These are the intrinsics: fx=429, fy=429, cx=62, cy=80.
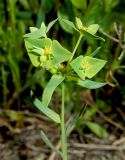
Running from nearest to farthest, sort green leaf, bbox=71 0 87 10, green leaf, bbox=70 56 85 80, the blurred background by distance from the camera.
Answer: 1. green leaf, bbox=70 56 85 80
2. green leaf, bbox=71 0 87 10
3. the blurred background

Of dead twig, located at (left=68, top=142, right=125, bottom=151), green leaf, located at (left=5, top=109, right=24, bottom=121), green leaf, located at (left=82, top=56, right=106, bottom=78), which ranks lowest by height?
dead twig, located at (left=68, top=142, right=125, bottom=151)

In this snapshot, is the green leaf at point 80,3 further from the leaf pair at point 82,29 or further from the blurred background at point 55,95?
the leaf pair at point 82,29

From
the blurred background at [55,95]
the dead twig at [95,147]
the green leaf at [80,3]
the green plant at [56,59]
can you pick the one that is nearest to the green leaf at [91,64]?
the green plant at [56,59]

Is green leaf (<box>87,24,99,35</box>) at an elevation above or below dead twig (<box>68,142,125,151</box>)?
above

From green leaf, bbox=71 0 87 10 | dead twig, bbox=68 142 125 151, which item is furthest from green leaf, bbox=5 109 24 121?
green leaf, bbox=71 0 87 10

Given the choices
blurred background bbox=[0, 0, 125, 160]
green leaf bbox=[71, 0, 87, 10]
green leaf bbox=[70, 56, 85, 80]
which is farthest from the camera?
blurred background bbox=[0, 0, 125, 160]

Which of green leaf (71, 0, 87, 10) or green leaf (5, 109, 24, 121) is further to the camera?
green leaf (5, 109, 24, 121)

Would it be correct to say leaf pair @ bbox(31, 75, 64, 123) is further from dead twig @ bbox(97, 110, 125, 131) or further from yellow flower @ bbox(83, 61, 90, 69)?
dead twig @ bbox(97, 110, 125, 131)

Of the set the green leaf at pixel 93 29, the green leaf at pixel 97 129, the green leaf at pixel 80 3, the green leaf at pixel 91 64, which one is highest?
the green leaf at pixel 80 3

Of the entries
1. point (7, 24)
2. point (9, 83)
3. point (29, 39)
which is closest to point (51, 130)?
point (9, 83)
